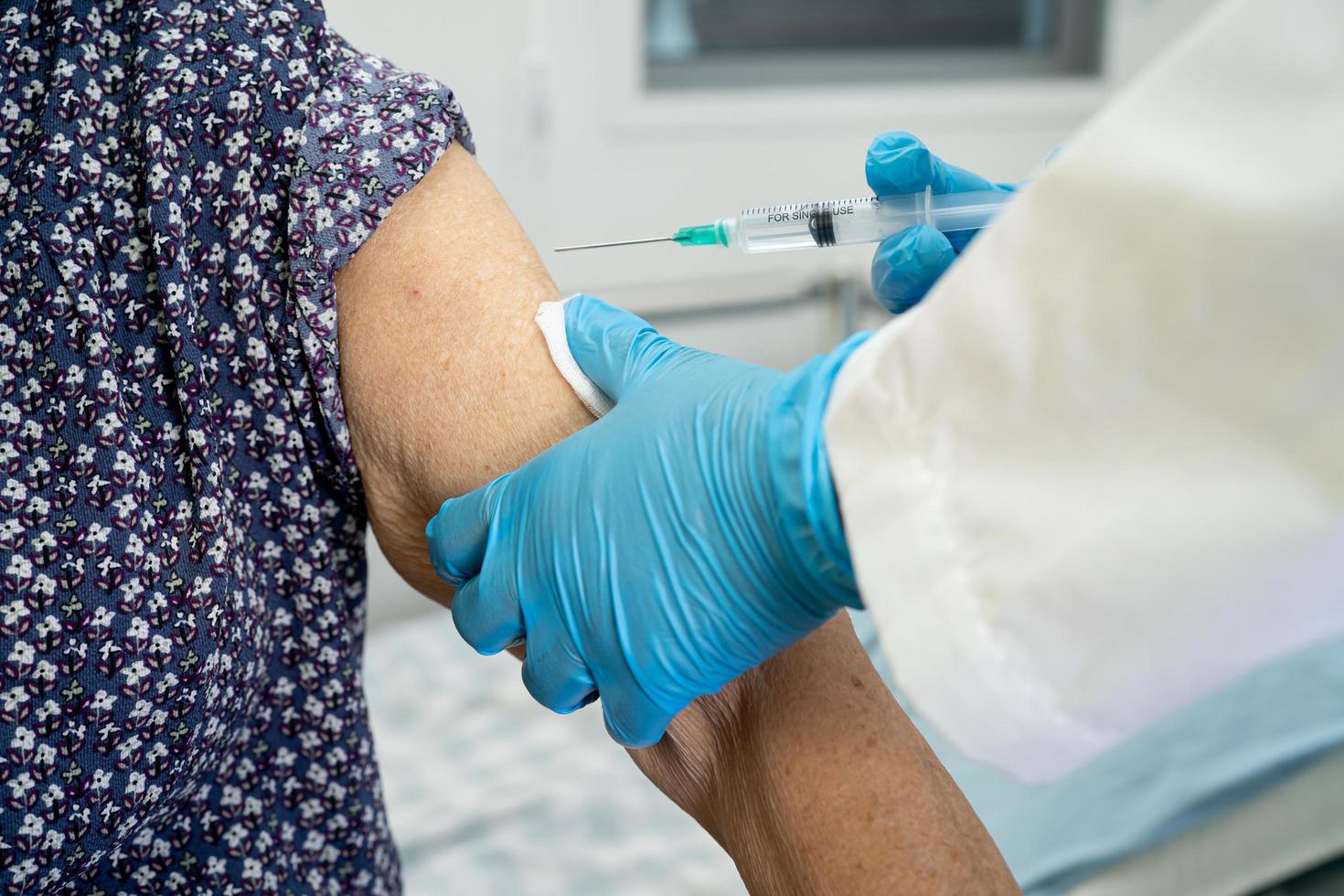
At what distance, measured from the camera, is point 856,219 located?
89cm

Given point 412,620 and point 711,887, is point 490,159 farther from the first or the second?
point 711,887

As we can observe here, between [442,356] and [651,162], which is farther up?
[442,356]

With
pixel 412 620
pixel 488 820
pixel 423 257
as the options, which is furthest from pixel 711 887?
pixel 423 257

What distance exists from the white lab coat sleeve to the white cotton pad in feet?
0.98

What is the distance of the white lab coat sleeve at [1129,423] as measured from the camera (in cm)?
47

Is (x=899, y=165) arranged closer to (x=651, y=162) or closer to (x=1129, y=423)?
(x=1129, y=423)

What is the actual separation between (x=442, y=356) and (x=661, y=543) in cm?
24

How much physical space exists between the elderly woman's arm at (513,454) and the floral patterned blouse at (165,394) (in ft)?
0.09

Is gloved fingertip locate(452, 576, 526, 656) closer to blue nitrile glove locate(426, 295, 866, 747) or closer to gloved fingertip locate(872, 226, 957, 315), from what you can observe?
blue nitrile glove locate(426, 295, 866, 747)

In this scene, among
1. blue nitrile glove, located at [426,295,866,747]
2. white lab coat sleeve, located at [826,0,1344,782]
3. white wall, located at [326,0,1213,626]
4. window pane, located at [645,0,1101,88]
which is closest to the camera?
white lab coat sleeve, located at [826,0,1344,782]

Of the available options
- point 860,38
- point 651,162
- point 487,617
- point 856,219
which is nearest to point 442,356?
point 487,617

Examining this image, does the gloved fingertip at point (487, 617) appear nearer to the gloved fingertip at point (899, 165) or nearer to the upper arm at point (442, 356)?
the upper arm at point (442, 356)

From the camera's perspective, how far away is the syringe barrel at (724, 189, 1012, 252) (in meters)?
0.88

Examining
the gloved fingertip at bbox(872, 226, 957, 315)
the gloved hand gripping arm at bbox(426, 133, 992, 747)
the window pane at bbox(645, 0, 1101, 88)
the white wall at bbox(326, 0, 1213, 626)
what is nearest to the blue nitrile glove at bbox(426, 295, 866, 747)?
the gloved hand gripping arm at bbox(426, 133, 992, 747)
